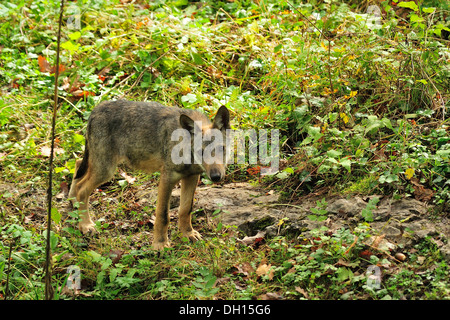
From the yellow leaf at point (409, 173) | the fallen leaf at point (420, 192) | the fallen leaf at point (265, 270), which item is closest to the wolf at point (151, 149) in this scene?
the fallen leaf at point (265, 270)

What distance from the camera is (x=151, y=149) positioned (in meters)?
6.45

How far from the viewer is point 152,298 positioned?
210 inches

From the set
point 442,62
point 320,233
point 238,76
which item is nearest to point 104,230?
point 320,233

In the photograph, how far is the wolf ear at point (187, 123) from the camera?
19.4 ft

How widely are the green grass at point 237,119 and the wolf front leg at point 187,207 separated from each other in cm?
16

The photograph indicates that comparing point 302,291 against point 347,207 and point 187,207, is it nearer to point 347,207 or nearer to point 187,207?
point 347,207

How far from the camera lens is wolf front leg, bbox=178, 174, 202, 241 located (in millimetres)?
6324

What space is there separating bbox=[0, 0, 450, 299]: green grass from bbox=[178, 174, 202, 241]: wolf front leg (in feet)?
0.52

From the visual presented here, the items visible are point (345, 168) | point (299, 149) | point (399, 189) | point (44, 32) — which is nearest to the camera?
point (399, 189)

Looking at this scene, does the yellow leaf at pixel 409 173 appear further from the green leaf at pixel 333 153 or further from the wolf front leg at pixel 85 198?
the wolf front leg at pixel 85 198

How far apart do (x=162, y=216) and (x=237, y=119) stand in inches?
95.6

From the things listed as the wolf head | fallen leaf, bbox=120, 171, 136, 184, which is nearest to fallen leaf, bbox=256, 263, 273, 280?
the wolf head

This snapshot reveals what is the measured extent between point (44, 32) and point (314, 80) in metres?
5.57

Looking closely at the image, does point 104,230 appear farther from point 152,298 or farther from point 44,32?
point 44,32
